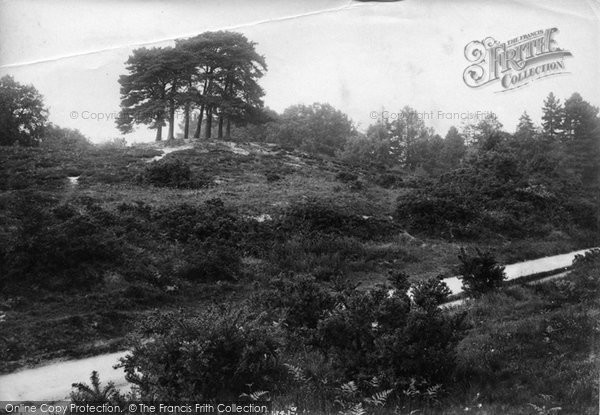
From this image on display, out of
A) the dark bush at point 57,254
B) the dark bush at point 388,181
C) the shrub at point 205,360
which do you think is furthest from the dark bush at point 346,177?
the shrub at point 205,360

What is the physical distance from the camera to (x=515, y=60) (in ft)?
36.8

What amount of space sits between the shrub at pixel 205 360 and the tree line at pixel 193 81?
2786cm

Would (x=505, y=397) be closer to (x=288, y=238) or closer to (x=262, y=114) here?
(x=288, y=238)

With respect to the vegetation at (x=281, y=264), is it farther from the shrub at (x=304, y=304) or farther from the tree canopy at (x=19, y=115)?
the tree canopy at (x=19, y=115)

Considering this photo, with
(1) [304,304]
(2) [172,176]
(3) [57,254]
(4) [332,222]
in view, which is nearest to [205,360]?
(1) [304,304]

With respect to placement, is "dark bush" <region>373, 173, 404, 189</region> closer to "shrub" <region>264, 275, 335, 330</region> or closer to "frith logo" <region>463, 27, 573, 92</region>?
"frith logo" <region>463, 27, 573, 92</region>

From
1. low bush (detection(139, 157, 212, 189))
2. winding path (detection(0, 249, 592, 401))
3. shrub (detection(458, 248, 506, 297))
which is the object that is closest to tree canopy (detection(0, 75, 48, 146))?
low bush (detection(139, 157, 212, 189))

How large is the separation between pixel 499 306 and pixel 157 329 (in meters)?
7.27

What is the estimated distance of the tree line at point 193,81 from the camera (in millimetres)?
32531

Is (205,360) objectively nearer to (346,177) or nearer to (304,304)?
(304,304)

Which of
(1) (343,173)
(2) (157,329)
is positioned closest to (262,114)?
(1) (343,173)

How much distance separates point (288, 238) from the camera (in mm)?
15852

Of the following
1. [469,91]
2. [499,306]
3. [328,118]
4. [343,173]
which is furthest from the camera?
[328,118]

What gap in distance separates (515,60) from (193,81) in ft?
94.5
